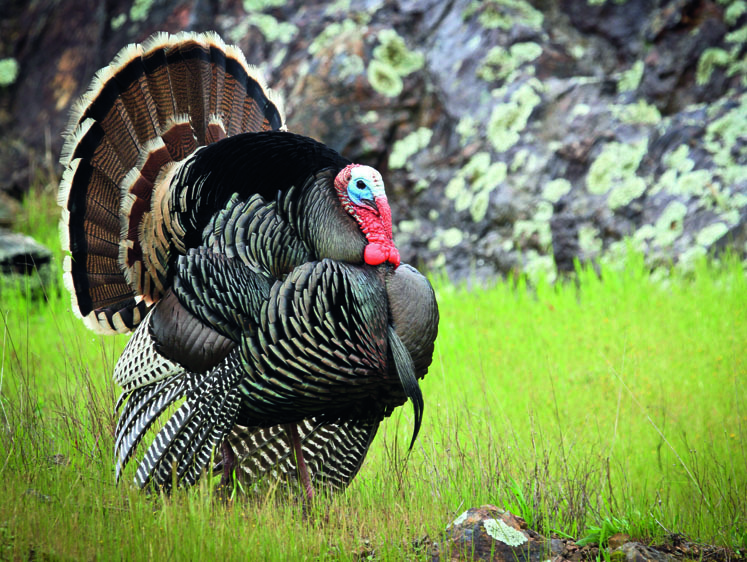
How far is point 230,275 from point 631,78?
4.26 meters

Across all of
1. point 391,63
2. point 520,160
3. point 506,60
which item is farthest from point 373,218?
point 506,60

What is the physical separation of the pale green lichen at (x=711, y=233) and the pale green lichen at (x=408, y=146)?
2.38m

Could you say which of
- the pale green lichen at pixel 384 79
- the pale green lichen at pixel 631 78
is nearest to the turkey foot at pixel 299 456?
the pale green lichen at pixel 384 79

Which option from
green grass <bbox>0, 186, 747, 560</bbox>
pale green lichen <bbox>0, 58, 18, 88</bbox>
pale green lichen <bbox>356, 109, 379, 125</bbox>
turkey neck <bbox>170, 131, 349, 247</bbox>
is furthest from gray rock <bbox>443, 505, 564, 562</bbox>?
pale green lichen <bbox>0, 58, 18, 88</bbox>

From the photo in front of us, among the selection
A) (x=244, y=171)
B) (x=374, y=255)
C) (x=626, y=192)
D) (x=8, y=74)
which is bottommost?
(x=374, y=255)

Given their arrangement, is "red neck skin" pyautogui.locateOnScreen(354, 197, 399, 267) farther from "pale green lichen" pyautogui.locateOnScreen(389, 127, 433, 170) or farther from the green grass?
"pale green lichen" pyautogui.locateOnScreen(389, 127, 433, 170)

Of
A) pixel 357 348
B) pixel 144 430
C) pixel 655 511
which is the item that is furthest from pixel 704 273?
pixel 144 430

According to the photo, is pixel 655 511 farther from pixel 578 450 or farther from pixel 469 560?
pixel 469 560

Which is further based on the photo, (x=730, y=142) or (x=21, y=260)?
(x=21, y=260)

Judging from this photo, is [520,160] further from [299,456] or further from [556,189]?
[299,456]

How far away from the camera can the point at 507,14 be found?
6.44m

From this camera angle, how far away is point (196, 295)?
3.44 metres

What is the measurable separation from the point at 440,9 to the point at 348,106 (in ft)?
4.30

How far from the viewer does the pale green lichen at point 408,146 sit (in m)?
6.37
